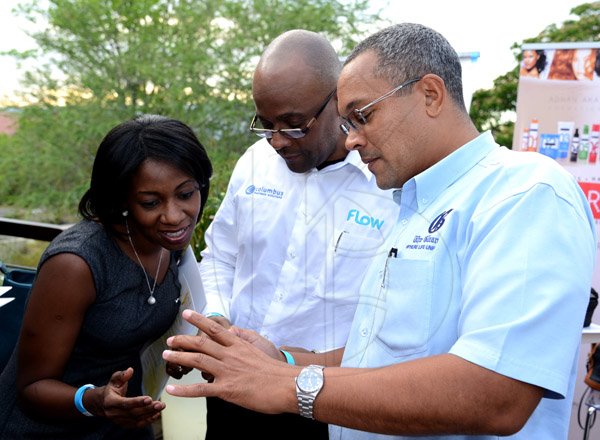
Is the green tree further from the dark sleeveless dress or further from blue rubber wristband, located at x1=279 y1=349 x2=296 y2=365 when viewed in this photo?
the dark sleeveless dress

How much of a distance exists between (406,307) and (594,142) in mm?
3482

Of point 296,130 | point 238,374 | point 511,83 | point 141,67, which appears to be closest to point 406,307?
point 238,374

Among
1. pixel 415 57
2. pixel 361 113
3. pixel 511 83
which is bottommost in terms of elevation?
pixel 361 113

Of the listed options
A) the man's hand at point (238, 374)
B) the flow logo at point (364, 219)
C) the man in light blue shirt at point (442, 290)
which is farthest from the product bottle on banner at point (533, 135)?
the man's hand at point (238, 374)

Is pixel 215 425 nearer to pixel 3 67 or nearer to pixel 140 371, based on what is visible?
pixel 140 371

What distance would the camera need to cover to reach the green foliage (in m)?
6.67

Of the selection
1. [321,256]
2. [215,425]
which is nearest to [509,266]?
[321,256]

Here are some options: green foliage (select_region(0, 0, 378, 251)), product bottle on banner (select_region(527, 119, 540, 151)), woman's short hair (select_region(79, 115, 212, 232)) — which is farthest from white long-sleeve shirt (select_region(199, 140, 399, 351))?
green foliage (select_region(0, 0, 378, 251))

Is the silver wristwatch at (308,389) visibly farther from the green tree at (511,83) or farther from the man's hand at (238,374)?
the green tree at (511,83)

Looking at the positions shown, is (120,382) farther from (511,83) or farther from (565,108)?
(511,83)

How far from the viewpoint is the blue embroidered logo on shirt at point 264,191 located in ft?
7.58

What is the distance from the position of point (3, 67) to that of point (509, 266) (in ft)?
22.0

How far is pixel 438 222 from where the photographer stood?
4.24 ft

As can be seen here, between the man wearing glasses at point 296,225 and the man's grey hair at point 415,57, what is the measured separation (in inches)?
25.7
